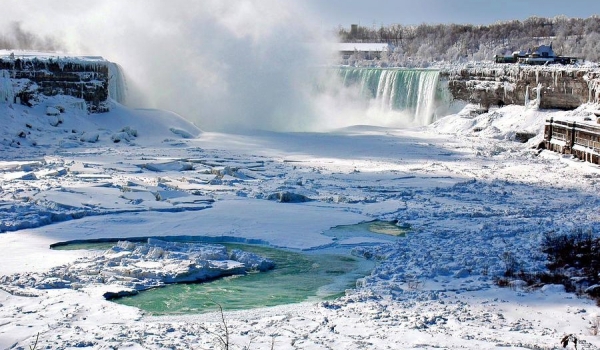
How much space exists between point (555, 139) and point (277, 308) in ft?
53.6

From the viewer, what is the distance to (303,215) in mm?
14156

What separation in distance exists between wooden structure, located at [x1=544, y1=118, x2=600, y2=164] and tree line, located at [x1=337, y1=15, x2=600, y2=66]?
5408 centimetres

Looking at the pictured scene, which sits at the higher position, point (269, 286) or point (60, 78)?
point (60, 78)

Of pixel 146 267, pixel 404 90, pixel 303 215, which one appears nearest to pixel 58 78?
pixel 404 90

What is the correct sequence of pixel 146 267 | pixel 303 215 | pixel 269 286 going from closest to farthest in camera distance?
pixel 269 286, pixel 146 267, pixel 303 215

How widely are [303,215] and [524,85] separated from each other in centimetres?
1927

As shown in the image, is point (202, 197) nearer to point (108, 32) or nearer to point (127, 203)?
point (127, 203)

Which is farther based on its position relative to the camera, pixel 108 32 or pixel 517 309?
pixel 108 32

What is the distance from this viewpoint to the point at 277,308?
8.95 meters

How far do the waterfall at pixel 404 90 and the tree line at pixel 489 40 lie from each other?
3687 centimetres

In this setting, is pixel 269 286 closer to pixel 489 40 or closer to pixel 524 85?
pixel 524 85

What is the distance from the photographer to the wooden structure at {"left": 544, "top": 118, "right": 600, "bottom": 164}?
20.2m

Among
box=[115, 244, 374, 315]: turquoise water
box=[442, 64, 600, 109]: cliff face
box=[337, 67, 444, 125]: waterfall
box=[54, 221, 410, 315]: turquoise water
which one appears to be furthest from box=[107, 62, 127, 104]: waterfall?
box=[115, 244, 374, 315]: turquoise water

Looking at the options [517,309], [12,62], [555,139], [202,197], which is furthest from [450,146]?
[517,309]
